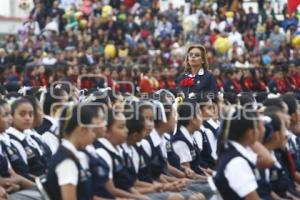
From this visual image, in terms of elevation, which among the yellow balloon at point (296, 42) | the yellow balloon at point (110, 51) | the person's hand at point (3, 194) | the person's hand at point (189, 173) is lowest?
the person's hand at point (189, 173)

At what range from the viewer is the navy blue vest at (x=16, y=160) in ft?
23.7

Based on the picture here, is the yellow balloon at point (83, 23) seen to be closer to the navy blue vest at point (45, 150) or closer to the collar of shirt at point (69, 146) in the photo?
A: the navy blue vest at point (45, 150)

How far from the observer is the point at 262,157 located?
20.5ft

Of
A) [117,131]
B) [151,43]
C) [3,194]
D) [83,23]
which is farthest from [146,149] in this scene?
[83,23]

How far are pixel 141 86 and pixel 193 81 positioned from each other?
21.7 feet

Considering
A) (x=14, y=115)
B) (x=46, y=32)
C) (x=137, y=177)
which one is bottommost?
(x=137, y=177)

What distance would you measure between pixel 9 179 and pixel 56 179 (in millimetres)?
1428

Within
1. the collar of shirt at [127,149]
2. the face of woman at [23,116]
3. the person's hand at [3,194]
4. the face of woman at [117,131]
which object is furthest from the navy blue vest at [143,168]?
the person's hand at [3,194]

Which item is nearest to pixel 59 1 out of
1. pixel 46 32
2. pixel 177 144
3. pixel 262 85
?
pixel 46 32

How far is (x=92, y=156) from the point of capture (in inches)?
246

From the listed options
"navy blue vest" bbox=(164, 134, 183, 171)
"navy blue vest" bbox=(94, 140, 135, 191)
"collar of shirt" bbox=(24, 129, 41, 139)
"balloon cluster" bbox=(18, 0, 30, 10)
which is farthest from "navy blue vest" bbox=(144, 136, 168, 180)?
"balloon cluster" bbox=(18, 0, 30, 10)

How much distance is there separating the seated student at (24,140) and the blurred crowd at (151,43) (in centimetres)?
863

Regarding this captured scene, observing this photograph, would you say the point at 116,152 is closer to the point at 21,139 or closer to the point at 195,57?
the point at 21,139

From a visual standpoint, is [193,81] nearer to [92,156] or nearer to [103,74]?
[92,156]
